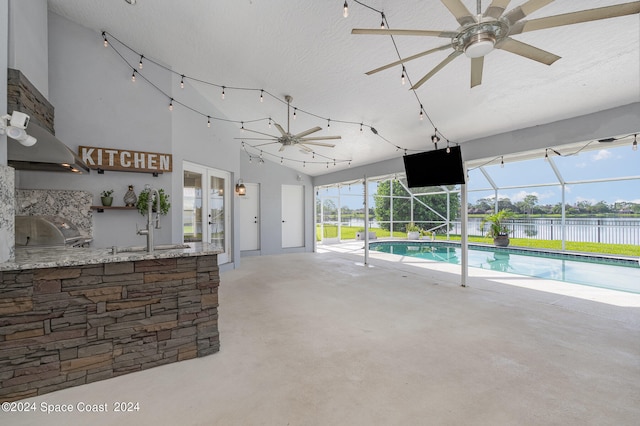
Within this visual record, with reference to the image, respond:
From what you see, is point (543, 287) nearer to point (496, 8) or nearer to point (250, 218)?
point (496, 8)

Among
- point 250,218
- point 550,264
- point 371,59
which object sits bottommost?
point 550,264

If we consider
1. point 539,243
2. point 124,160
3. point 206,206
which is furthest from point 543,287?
point 124,160

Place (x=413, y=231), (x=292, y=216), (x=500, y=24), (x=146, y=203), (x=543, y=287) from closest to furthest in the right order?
(x=500, y=24) < (x=146, y=203) < (x=543, y=287) < (x=292, y=216) < (x=413, y=231)

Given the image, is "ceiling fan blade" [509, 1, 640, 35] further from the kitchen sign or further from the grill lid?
the grill lid

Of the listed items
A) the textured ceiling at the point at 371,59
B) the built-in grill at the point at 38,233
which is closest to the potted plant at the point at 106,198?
the built-in grill at the point at 38,233

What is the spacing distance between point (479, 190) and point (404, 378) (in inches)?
409

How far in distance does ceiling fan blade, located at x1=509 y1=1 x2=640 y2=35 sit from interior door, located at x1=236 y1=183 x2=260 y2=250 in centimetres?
755

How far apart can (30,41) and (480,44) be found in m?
4.62

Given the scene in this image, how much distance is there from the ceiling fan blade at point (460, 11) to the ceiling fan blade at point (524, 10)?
205 millimetres

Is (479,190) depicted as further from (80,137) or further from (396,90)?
(80,137)

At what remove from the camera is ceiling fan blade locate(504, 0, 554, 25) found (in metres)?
1.61

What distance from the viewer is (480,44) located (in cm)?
193

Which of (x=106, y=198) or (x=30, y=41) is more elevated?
(x=30, y=41)

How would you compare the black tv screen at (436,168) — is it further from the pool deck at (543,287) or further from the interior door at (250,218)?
the interior door at (250,218)
